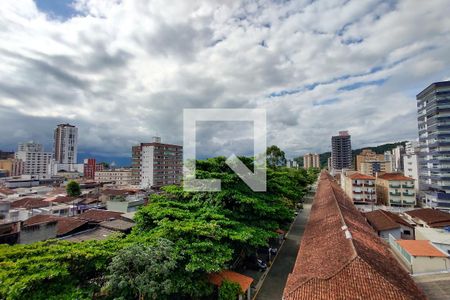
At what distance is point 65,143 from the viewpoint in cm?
11788

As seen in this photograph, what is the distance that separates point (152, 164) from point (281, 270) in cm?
5274

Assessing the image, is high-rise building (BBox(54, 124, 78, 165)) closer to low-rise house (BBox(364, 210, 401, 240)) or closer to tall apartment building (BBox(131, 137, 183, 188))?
tall apartment building (BBox(131, 137, 183, 188))

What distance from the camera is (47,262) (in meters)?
7.94

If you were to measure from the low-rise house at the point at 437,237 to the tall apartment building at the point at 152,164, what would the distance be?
164 ft

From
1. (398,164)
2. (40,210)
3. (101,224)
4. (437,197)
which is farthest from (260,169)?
(398,164)

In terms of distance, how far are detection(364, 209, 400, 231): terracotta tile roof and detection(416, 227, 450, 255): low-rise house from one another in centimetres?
221

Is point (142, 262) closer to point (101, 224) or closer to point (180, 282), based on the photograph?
point (180, 282)

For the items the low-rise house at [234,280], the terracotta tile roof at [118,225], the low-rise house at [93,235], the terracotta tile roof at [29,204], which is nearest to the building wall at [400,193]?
the low-rise house at [234,280]

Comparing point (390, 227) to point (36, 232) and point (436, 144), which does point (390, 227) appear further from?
point (36, 232)

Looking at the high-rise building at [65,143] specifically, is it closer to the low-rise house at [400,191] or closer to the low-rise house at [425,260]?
the low-rise house at [400,191]

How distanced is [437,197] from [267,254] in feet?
131

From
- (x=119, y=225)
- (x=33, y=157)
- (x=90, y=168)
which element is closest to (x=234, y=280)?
(x=119, y=225)

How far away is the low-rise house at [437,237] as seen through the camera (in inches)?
769

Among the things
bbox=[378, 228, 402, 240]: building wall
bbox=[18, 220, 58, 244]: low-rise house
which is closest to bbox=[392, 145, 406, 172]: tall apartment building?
bbox=[378, 228, 402, 240]: building wall
